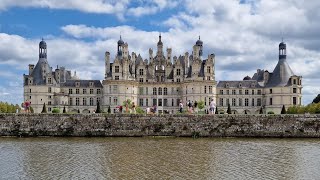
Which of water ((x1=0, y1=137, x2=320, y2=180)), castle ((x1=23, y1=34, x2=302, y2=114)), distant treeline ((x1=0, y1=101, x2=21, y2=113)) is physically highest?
castle ((x1=23, y1=34, x2=302, y2=114))

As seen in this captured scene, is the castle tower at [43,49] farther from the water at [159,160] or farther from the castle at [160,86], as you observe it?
the water at [159,160]

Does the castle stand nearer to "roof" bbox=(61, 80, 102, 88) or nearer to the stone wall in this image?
"roof" bbox=(61, 80, 102, 88)

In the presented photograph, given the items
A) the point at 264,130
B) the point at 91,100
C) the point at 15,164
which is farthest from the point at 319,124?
the point at 91,100

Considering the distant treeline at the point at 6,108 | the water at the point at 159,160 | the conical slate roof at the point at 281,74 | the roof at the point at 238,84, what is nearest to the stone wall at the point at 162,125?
the water at the point at 159,160

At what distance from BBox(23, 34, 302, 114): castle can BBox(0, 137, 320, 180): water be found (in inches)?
1397

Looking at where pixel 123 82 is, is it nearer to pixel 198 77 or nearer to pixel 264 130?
pixel 198 77

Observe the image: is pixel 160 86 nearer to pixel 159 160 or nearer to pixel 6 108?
pixel 6 108

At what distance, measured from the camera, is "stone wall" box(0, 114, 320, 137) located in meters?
43.7

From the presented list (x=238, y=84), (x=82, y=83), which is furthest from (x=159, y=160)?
(x=238, y=84)

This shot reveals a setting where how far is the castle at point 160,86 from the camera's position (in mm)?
72375

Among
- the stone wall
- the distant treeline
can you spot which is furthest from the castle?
the stone wall

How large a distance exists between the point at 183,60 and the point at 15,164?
171ft

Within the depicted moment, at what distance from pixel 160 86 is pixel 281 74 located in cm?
1918

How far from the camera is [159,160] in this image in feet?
87.5
